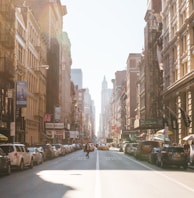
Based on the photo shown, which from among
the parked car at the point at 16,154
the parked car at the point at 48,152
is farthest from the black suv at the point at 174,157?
the parked car at the point at 48,152

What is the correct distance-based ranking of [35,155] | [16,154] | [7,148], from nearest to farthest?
[16,154], [7,148], [35,155]

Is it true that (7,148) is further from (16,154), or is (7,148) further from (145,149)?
(145,149)

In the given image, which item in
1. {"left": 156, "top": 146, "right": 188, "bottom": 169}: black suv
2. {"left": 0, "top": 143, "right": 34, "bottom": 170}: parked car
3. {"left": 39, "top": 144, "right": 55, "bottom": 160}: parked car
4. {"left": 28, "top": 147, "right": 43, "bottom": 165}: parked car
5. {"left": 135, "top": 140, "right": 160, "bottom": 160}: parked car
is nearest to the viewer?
{"left": 0, "top": 143, "right": 34, "bottom": 170}: parked car

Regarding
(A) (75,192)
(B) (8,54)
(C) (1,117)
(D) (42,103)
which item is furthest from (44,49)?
(A) (75,192)

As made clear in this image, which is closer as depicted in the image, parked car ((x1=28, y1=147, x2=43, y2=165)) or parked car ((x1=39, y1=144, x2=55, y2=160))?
parked car ((x1=28, y1=147, x2=43, y2=165))

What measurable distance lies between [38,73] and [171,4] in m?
25.1

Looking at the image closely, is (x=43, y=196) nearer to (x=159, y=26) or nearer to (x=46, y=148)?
(x=46, y=148)

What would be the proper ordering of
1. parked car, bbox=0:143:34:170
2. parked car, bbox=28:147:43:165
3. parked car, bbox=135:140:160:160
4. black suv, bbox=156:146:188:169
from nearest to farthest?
parked car, bbox=0:143:34:170
black suv, bbox=156:146:188:169
parked car, bbox=28:147:43:165
parked car, bbox=135:140:160:160

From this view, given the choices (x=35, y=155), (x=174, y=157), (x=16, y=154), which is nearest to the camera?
(x=16, y=154)

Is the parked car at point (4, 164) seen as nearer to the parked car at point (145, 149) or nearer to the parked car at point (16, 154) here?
the parked car at point (16, 154)

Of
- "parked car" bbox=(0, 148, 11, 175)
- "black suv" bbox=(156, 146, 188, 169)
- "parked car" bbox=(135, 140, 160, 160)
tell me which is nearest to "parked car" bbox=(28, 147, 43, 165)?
"parked car" bbox=(0, 148, 11, 175)

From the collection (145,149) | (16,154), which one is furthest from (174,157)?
(145,149)

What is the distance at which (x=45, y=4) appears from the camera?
111 meters

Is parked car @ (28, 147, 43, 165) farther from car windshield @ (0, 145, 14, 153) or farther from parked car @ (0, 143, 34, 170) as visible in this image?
car windshield @ (0, 145, 14, 153)
